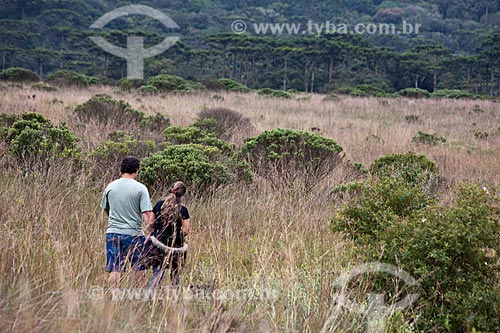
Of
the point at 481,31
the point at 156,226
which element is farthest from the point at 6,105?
the point at 481,31

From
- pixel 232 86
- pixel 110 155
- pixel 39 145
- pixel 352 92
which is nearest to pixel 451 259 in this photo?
pixel 110 155

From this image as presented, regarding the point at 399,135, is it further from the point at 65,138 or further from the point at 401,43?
the point at 401,43

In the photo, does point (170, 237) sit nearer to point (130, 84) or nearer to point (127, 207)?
point (127, 207)

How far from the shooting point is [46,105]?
14320 millimetres

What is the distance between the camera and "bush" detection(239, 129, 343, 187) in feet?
26.1

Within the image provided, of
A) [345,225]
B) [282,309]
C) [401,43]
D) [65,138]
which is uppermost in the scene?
[401,43]

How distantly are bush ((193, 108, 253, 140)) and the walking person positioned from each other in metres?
7.38

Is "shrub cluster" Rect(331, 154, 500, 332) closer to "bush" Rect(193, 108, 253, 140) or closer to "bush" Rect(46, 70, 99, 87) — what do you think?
"bush" Rect(193, 108, 253, 140)

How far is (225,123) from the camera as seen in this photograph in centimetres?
1274

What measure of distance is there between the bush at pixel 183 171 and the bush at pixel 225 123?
14.3ft

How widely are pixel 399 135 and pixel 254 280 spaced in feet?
35.3

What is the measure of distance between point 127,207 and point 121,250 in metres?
0.33

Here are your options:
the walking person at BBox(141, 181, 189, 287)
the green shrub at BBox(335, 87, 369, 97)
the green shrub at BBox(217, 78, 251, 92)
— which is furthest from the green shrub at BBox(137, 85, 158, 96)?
the walking person at BBox(141, 181, 189, 287)

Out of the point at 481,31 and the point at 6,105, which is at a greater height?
the point at 481,31
